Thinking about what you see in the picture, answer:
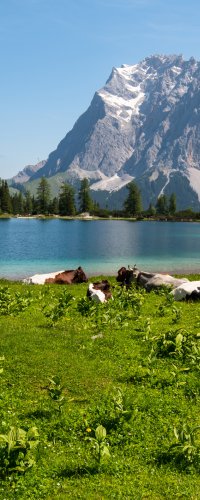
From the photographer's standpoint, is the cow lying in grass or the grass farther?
the cow lying in grass

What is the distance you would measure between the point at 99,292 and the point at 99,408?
1586cm

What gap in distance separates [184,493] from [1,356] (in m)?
8.52

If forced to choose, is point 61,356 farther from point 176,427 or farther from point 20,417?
point 176,427

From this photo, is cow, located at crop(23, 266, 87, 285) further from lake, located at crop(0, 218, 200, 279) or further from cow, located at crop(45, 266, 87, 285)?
lake, located at crop(0, 218, 200, 279)

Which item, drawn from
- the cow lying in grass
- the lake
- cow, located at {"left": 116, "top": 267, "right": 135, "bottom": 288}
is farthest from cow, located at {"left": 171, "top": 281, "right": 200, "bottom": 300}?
the lake

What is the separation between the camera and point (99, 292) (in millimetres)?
27750

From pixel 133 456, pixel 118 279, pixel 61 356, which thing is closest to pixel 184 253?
pixel 118 279

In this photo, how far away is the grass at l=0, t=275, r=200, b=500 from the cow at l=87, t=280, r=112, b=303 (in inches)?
192

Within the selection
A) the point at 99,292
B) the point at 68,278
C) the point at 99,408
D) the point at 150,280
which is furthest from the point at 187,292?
the point at 99,408

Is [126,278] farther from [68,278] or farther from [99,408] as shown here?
[99,408]

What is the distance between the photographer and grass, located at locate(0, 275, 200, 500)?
9.20m

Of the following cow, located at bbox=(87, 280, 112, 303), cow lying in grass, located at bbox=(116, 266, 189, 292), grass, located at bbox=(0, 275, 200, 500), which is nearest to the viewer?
grass, located at bbox=(0, 275, 200, 500)

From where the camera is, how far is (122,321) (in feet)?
71.9

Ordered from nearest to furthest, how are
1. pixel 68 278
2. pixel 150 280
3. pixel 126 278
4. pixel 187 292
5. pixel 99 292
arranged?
pixel 99 292, pixel 187 292, pixel 150 280, pixel 126 278, pixel 68 278
